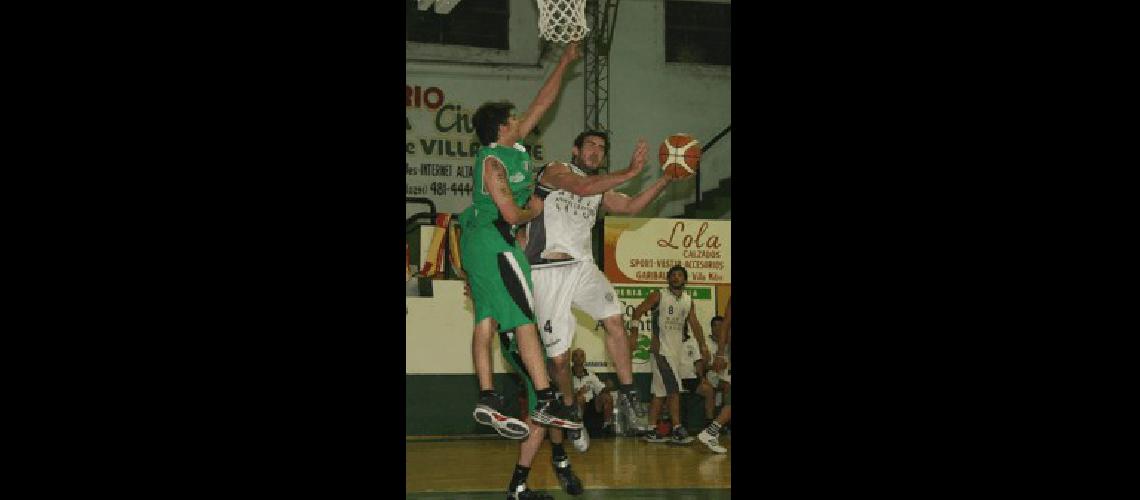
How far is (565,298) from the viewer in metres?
6.15

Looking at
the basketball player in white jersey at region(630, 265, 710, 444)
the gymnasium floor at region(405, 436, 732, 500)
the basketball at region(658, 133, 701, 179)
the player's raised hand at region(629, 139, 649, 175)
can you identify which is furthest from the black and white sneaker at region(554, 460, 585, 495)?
the basketball at region(658, 133, 701, 179)

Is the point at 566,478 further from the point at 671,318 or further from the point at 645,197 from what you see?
the point at 645,197

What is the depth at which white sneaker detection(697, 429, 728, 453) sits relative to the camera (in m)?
7.08

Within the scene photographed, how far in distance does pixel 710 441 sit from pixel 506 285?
202 cm

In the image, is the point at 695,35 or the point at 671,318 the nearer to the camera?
the point at 695,35

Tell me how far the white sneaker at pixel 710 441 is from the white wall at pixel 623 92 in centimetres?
144

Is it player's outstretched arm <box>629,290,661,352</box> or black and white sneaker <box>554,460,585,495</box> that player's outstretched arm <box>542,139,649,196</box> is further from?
black and white sneaker <box>554,460,585,495</box>

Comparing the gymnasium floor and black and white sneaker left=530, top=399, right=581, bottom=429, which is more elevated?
black and white sneaker left=530, top=399, right=581, bottom=429

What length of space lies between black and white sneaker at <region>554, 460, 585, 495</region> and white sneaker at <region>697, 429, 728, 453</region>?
128 cm

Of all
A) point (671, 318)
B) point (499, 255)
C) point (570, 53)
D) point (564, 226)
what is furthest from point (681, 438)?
point (570, 53)

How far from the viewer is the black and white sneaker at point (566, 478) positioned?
609 cm

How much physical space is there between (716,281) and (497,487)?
1.91 meters

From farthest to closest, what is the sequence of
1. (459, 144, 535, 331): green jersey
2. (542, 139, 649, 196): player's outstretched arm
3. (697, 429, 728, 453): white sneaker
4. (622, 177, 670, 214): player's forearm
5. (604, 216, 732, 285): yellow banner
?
(697, 429, 728, 453): white sneaker
(604, 216, 732, 285): yellow banner
(622, 177, 670, 214): player's forearm
(542, 139, 649, 196): player's outstretched arm
(459, 144, 535, 331): green jersey
